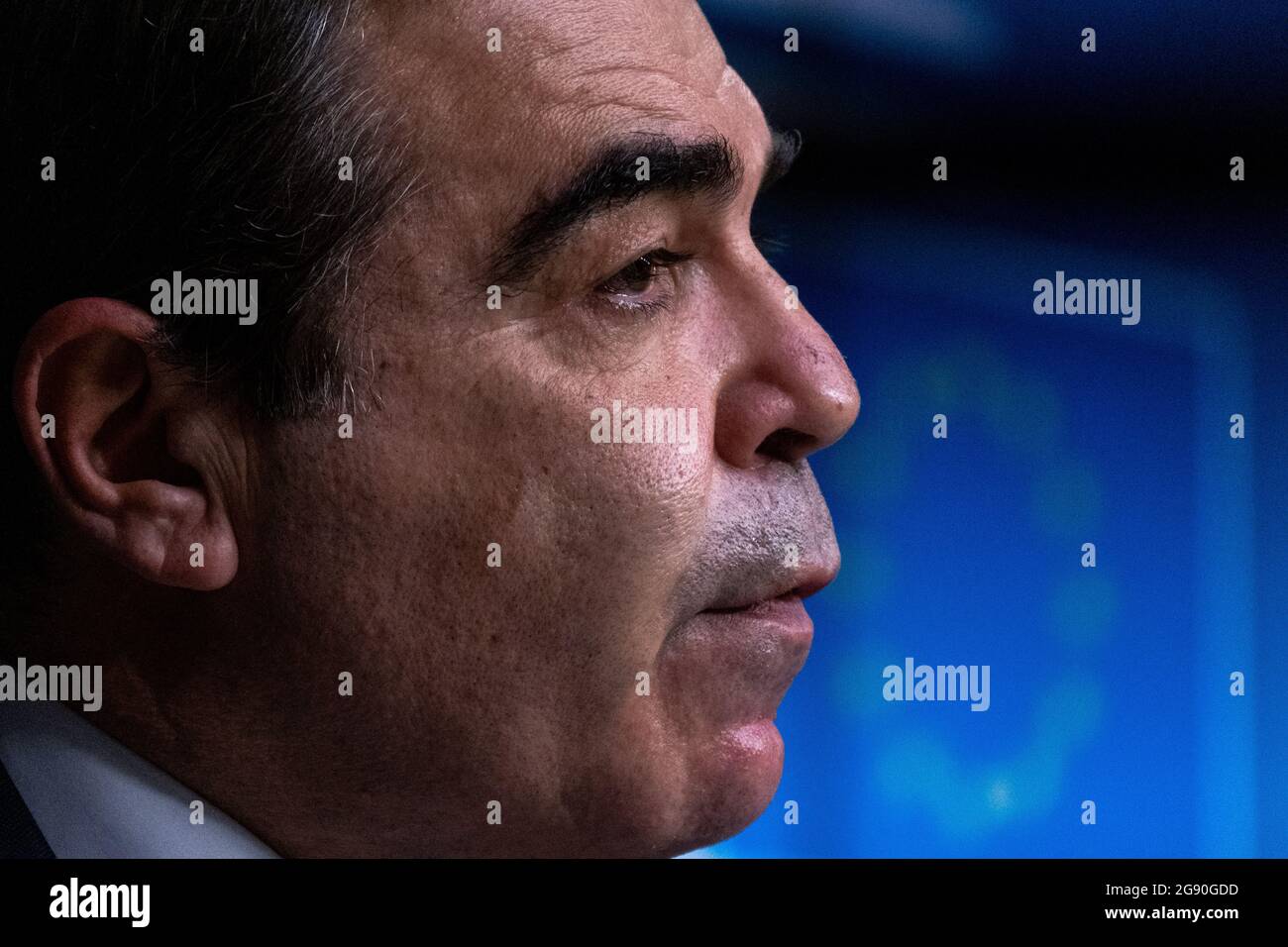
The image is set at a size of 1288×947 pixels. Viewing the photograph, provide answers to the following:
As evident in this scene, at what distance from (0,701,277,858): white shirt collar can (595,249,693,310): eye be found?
20.6 inches

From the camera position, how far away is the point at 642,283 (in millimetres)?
1012

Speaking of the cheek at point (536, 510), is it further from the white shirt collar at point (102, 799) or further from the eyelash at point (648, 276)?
the white shirt collar at point (102, 799)

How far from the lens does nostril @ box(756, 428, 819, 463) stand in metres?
1.05

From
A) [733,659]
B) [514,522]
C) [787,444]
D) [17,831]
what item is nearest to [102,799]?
[17,831]

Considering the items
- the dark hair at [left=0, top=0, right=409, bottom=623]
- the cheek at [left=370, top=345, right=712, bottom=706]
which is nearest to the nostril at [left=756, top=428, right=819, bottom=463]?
the cheek at [left=370, top=345, right=712, bottom=706]

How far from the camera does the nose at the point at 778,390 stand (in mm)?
1026

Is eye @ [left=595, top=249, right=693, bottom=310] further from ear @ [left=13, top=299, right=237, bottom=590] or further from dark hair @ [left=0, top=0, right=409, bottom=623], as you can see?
ear @ [left=13, top=299, right=237, bottom=590]

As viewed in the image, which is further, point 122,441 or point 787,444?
point 787,444

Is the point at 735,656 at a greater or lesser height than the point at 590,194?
lesser

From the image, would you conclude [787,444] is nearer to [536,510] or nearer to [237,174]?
[536,510]

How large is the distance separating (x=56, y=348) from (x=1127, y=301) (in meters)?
0.98

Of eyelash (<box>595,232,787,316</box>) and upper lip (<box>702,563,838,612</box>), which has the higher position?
eyelash (<box>595,232,787,316</box>)

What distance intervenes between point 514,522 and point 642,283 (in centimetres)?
22

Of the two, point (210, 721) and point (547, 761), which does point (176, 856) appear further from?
point (547, 761)
